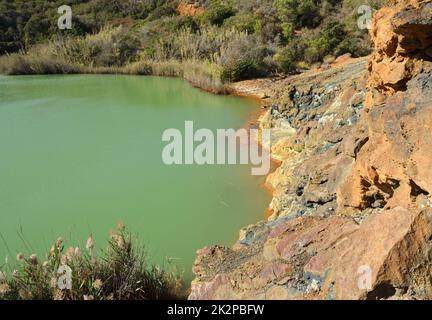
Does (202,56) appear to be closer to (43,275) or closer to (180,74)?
(180,74)

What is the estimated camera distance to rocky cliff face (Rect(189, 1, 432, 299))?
6.47ft

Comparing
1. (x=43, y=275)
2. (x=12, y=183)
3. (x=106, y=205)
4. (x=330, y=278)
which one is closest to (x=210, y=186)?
(x=106, y=205)

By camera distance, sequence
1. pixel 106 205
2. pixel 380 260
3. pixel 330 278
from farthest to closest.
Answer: pixel 106 205 → pixel 330 278 → pixel 380 260

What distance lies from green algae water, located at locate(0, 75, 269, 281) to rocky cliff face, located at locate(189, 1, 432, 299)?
0.65m

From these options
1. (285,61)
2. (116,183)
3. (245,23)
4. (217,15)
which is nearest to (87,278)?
(116,183)

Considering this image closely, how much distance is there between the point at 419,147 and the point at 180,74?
1047cm

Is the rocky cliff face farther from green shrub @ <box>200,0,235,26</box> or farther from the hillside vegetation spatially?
green shrub @ <box>200,0,235,26</box>

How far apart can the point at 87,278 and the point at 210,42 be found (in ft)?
37.9

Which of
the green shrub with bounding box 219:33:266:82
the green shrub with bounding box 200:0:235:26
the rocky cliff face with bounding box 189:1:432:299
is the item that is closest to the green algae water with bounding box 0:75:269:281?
the rocky cliff face with bounding box 189:1:432:299

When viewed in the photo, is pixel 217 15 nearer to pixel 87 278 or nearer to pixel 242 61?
pixel 242 61

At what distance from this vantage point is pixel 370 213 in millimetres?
3045

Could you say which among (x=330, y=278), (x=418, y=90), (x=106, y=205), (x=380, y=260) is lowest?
(x=106, y=205)

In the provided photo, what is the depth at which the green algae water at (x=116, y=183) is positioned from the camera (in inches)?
162

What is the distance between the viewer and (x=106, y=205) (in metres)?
4.67
